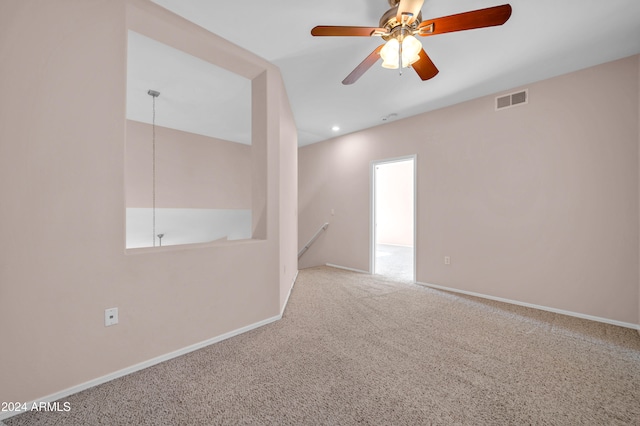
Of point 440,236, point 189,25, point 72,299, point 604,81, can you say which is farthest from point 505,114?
point 72,299

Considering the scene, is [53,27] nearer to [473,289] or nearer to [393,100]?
[393,100]

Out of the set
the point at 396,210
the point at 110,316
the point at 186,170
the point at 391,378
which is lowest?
the point at 391,378

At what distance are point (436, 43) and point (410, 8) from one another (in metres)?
0.96

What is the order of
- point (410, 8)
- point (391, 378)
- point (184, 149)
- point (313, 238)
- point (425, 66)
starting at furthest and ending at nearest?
1. point (313, 238)
2. point (184, 149)
3. point (425, 66)
4. point (391, 378)
5. point (410, 8)

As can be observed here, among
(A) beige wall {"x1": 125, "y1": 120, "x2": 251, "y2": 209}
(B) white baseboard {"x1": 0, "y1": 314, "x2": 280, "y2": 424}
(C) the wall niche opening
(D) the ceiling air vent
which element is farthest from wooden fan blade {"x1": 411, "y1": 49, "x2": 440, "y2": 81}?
(A) beige wall {"x1": 125, "y1": 120, "x2": 251, "y2": 209}

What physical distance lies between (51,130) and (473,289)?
4.34m

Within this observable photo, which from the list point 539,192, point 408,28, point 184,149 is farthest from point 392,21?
point 184,149

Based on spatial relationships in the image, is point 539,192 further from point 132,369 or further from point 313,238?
point 132,369

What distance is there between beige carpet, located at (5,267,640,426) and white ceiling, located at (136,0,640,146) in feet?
8.48

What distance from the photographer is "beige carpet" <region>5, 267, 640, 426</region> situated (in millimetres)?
1415

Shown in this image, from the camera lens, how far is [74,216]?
61.2 inches

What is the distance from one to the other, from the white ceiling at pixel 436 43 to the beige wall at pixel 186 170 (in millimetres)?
1444

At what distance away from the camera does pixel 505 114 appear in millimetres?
3127

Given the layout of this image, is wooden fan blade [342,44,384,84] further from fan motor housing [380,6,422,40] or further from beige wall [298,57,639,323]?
beige wall [298,57,639,323]
